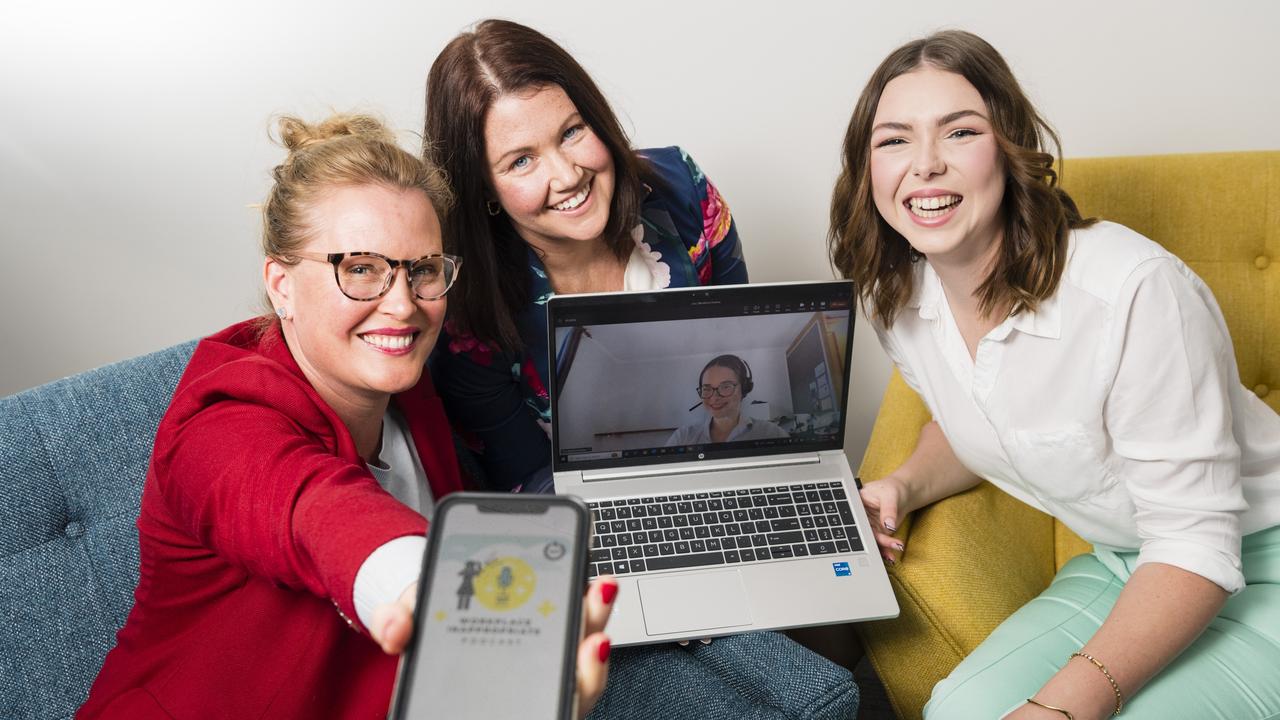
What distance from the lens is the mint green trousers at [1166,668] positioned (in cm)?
121

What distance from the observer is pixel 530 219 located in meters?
1.49

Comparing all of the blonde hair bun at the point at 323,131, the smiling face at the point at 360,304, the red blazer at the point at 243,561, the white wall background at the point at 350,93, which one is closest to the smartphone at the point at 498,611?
the red blazer at the point at 243,561

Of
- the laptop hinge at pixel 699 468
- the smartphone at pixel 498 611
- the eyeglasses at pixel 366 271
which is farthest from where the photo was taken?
the laptop hinge at pixel 699 468

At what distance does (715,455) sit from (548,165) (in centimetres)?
51

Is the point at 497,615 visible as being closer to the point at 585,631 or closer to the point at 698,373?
the point at 585,631

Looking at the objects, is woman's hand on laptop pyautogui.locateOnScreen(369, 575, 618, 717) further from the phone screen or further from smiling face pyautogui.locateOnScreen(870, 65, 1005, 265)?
smiling face pyautogui.locateOnScreen(870, 65, 1005, 265)

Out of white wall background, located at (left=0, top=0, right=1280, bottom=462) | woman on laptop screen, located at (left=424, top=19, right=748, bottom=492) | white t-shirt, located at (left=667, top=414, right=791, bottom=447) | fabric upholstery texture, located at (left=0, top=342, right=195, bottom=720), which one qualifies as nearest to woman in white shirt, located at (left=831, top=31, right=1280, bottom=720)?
white t-shirt, located at (left=667, top=414, right=791, bottom=447)

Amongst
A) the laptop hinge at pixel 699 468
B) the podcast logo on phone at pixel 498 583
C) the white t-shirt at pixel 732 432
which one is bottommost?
the laptop hinge at pixel 699 468

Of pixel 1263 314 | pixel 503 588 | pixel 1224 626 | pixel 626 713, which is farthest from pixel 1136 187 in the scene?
pixel 503 588

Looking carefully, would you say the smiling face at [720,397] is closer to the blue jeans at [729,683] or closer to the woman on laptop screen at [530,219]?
the woman on laptop screen at [530,219]

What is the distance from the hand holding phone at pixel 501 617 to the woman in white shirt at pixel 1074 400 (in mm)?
713

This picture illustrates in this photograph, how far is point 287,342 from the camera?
4.15 feet

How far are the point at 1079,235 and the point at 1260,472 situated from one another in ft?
1.46

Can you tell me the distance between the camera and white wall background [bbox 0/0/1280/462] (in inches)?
70.0
